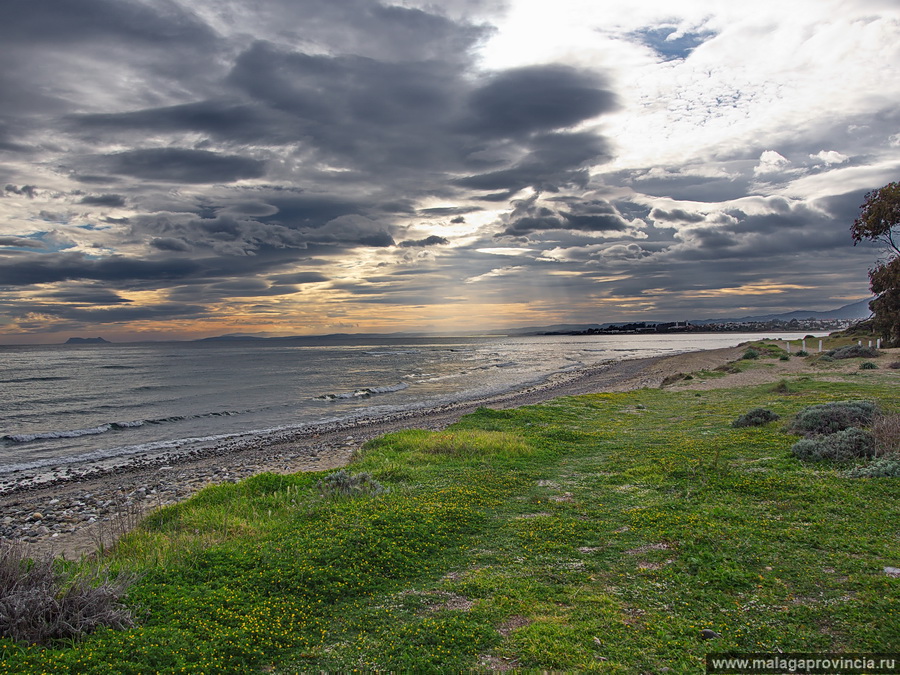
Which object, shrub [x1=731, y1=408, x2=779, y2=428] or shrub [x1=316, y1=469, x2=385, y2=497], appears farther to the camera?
shrub [x1=731, y1=408, x2=779, y2=428]

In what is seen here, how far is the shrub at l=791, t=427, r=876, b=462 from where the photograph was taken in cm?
1092

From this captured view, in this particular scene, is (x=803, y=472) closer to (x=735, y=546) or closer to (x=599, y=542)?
(x=735, y=546)

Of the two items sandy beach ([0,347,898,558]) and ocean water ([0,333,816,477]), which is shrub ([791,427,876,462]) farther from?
ocean water ([0,333,816,477])

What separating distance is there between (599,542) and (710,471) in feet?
15.4

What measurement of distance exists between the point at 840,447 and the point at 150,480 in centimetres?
2206

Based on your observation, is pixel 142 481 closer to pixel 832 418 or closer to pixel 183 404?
pixel 832 418

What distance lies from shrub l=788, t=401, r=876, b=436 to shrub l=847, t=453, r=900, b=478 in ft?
9.51

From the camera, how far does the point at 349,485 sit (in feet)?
36.7

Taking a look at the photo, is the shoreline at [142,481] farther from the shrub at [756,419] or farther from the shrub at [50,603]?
the shrub at [756,419]

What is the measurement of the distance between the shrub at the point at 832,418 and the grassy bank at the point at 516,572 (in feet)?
7.21

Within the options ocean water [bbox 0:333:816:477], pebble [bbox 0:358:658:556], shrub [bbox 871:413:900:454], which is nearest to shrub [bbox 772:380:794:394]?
shrub [bbox 871:413:900:454]

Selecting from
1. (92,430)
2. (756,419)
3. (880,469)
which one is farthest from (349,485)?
(92,430)

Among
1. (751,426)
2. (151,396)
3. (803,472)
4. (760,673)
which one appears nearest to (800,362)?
(751,426)

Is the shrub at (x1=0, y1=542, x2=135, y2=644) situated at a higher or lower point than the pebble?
higher
